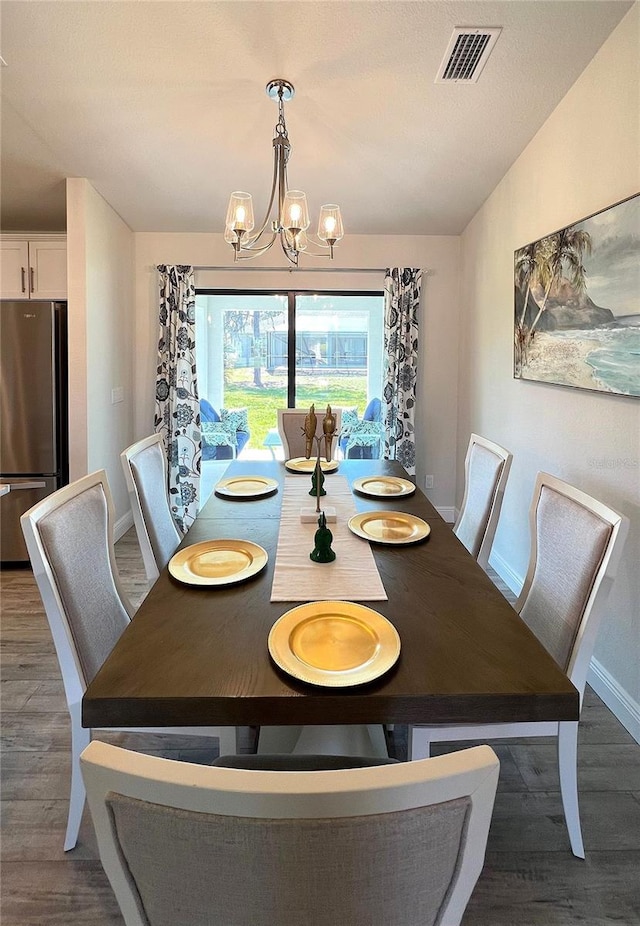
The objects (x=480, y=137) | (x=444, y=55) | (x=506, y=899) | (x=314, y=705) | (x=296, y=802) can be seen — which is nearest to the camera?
(x=296, y=802)

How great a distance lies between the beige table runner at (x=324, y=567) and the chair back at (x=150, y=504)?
1.72 feet

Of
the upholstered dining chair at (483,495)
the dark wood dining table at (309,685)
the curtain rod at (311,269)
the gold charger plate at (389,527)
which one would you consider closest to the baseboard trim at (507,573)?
the upholstered dining chair at (483,495)

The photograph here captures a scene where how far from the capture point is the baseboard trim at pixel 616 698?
6.81ft

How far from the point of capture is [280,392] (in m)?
4.81

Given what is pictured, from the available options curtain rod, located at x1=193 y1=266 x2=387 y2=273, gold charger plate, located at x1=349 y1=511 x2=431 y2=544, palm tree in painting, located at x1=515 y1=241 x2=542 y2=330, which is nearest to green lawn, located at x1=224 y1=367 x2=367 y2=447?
curtain rod, located at x1=193 y1=266 x2=387 y2=273

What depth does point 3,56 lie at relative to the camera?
2.41 m

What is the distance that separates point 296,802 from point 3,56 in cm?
312

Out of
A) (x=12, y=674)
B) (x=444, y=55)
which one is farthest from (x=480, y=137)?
(x=12, y=674)

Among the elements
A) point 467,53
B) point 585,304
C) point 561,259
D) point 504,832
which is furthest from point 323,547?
point 467,53

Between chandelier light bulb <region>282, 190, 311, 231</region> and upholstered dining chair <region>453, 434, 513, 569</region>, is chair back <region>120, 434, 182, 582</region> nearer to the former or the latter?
chandelier light bulb <region>282, 190, 311, 231</region>

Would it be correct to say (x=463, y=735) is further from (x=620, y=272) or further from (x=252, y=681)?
(x=620, y=272)

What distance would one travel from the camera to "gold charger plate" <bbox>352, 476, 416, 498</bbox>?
2.40 m

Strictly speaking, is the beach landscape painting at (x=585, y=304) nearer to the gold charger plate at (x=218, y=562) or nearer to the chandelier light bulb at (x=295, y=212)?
the chandelier light bulb at (x=295, y=212)

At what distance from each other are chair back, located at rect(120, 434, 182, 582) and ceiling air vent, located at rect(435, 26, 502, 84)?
210 cm
